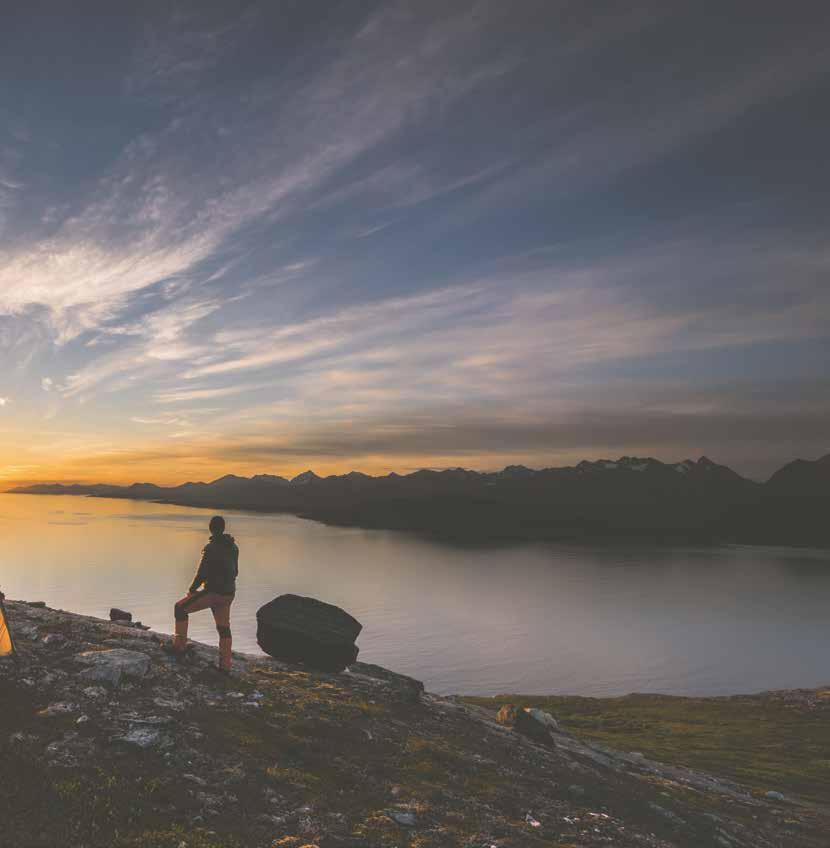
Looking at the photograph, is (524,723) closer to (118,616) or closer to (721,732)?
(118,616)

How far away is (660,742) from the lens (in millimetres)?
51094

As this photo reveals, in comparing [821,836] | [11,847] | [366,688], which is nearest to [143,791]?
[11,847]

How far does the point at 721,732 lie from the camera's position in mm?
56781

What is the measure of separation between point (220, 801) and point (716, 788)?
28042 mm

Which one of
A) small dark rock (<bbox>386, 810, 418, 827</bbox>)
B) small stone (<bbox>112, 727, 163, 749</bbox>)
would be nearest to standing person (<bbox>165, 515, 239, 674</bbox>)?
small stone (<bbox>112, 727, 163, 749</bbox>)

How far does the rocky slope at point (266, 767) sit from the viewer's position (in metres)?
11.0

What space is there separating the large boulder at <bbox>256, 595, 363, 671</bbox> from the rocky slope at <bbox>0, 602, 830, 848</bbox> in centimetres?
101

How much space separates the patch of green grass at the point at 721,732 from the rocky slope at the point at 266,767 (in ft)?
70.5

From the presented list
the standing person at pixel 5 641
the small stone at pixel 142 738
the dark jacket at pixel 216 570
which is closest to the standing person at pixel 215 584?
the dark jacket at pixel 216 570

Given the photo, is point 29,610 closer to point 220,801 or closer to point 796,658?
point 220,801

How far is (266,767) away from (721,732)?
58903 millimetres

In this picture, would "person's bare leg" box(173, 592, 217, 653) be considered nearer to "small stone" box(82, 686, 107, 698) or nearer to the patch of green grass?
"small stone" box(82, 686, 107, 698)

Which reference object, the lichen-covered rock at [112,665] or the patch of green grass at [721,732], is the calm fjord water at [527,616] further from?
the lichen-covered rock at [112,665]

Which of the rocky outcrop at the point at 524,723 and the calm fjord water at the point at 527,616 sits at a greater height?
the rocky outcrop at the point at 524,723
